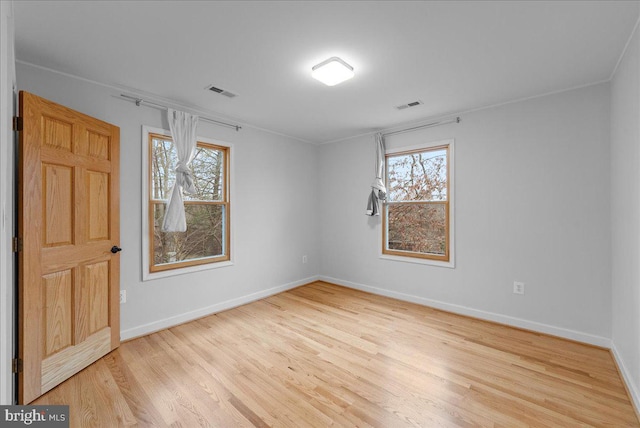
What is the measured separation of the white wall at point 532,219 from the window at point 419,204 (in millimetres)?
158

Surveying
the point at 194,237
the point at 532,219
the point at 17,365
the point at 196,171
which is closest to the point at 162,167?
the point at 196,171

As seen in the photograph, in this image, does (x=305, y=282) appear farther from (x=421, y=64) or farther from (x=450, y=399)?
(x=421, y=64)

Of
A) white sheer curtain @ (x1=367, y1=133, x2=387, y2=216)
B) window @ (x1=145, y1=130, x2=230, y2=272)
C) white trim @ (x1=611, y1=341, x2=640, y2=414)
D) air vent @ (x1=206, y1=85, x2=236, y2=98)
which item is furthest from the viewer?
white sheer curtain @ (x1=367, y1=133, x2=387, y2=216)

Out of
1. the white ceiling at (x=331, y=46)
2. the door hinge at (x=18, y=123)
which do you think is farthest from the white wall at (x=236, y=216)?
the door hinge at (x=18, y=123)

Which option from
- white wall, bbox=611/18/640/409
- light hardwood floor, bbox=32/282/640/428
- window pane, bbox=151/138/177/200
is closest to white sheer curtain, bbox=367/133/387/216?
light hardwood floor, bbox=32/282/640/428

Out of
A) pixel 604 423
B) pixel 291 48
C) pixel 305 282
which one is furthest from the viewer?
pixel 305 282

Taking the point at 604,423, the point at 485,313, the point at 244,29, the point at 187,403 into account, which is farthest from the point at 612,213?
the point at 187,403

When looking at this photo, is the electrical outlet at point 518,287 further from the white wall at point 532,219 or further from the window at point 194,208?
the window at point 194,208

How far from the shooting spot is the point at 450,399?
1.98m

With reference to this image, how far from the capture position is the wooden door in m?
1.96

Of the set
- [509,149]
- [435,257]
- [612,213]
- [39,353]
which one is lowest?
[39,353]

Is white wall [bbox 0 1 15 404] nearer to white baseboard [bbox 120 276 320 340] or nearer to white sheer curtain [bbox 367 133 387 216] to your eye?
white baseboard [bbox 120 276 320 340]

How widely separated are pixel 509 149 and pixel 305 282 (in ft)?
Answer: 11.6

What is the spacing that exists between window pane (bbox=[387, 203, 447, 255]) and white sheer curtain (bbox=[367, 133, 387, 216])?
0.21 m
